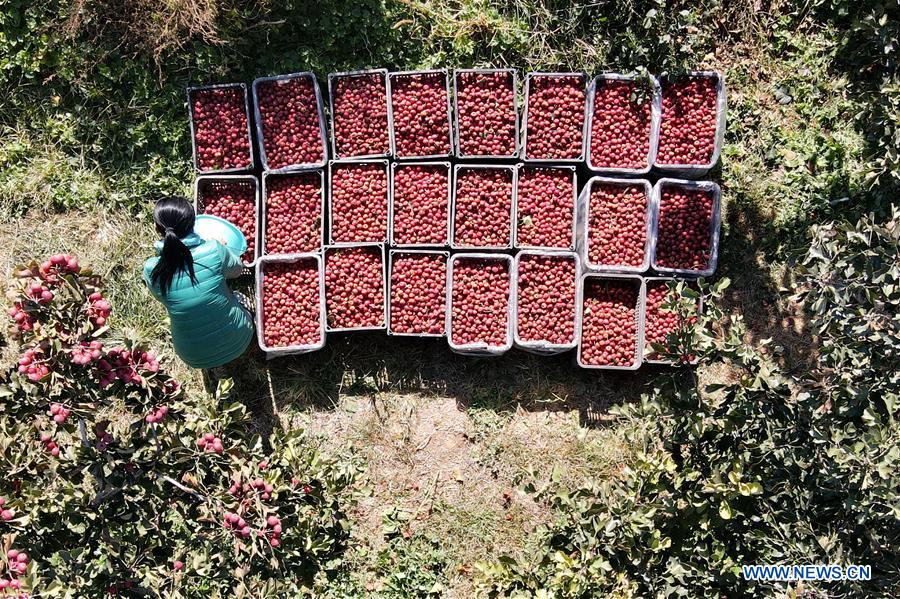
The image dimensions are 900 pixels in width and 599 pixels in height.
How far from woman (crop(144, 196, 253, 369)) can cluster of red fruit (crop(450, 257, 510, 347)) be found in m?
1.74

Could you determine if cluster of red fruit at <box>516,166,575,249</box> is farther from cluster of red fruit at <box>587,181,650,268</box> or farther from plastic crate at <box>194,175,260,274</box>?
plastic crate at <box>194,175,260,274</box>

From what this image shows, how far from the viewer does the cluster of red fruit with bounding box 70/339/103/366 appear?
4.61 meters

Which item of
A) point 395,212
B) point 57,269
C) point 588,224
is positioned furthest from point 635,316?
point 57,269

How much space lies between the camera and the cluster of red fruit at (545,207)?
6016 millimetres

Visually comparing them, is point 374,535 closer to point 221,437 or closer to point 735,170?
point 221,437

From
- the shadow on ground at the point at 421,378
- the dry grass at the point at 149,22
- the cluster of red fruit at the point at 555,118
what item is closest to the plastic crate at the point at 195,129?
the dry grass at the point at 149,22

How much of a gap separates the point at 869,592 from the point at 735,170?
→ 11.8ft

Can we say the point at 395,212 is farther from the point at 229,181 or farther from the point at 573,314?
the point at 573,314

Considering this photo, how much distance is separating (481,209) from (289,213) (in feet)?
5.33

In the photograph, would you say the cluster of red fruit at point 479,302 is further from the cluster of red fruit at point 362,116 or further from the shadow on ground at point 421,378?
the cluster of red fruit at point 362,116

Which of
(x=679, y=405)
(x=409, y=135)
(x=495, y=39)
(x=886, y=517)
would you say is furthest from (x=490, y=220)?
(x=886, y=517)

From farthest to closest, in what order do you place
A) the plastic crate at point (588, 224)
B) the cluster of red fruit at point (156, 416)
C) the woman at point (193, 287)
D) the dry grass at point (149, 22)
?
the dry grass at point (149, 22) < the plastic crate at point (588, 224) < the cluster of red fruit at point (156, 416) < the woman at point (193, 287)

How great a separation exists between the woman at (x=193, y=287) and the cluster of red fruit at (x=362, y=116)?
136cm

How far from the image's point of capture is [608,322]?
6.02m
